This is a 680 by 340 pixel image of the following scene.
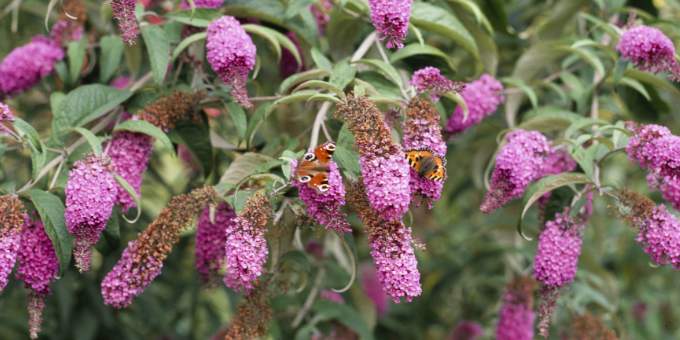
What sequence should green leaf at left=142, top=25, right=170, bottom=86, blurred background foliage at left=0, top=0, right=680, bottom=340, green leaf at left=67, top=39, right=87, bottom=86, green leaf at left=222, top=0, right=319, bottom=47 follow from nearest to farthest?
1. green leaf at left=142, top=25, right=170, bottom=86
2. green leaf at left=222, top=0, right=319, bottom=47
3. green leaf at left=67, top=39, right=87, bottom=86
4. blurred background foliage at left=0, top=0, right=680, bottom=340

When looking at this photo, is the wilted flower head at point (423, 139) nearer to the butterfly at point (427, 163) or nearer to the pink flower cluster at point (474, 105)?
the butterfly at point (427, 163)

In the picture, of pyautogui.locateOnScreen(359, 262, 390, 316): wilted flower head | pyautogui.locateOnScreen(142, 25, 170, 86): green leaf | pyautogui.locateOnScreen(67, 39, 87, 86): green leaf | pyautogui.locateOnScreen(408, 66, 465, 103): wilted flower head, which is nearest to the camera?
pyautogui.locateOnScreen(408, 66, 465, 103): wilted flower head

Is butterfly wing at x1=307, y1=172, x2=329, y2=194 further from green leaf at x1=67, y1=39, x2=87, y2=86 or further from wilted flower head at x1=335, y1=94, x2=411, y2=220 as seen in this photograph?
green leaf at x1=67, y1=39, x2=87, y2=86

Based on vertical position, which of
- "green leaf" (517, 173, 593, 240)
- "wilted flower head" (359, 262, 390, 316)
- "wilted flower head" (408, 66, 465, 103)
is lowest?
"wilted flower head" (359, 262, 390, 316)

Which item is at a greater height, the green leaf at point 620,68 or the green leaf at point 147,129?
the green leaf at point 147,129

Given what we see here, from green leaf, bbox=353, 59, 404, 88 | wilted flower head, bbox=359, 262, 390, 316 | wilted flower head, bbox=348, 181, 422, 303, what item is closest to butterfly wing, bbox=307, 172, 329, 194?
wilted flower head, bbox=348, 181, 422, 303

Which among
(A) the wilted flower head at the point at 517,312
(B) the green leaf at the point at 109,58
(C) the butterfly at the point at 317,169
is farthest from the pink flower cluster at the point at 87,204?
(A) the wilted flower head at the point at 517,312

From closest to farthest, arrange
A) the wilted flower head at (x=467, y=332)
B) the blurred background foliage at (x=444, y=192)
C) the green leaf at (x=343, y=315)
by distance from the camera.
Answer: the blurred background foliage at (x=444, y=192)
the green leaf at (x=343, y=315)
the wilted flower head at (x=467, y=332)

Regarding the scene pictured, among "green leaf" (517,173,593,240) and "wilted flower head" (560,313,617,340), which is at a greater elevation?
"green leaf" (517,173,593,240)
